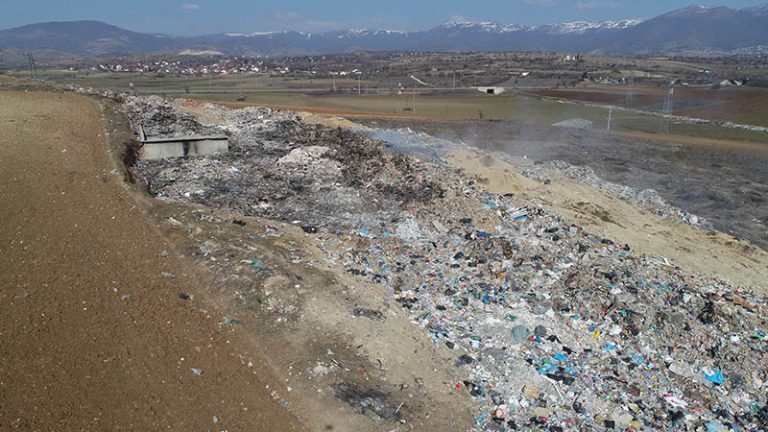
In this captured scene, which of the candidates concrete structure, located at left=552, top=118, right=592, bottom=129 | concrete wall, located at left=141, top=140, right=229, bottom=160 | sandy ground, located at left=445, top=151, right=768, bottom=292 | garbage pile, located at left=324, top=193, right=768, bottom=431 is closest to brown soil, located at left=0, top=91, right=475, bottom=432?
garbage pile, located at left=324, top=193, right=768, bottom=431

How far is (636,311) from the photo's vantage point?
292 inches

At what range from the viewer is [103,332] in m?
5.52

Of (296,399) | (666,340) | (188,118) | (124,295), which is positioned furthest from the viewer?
(188,118)

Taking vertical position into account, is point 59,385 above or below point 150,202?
below

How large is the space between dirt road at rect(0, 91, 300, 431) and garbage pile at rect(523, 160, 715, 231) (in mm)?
11439

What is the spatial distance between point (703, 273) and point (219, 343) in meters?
9.11

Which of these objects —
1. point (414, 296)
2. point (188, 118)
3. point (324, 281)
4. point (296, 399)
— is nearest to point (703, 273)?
point (414, 296)

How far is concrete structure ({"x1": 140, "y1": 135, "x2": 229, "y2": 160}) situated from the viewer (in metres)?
14.1

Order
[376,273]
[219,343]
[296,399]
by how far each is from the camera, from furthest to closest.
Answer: [376,273] → [219,343] → [296,399]

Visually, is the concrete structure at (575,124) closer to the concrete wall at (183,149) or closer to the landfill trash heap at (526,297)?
the landfill trash heap at (526,297)

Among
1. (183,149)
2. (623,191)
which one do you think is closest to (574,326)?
(623,191)

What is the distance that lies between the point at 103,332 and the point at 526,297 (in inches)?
234

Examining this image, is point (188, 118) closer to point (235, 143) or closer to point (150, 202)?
point (235, 143)

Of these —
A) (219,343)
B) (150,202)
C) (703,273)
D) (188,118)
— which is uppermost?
(188,118)
